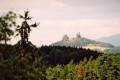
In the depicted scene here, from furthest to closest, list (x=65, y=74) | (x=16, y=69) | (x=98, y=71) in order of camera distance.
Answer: (x=65, y=74) → (x=98, y=71) → (x=16, y=69)

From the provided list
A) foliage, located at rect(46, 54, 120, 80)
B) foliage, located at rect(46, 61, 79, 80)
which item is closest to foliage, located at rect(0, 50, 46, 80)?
foliage, located at rect(46, 54, 120, 80)

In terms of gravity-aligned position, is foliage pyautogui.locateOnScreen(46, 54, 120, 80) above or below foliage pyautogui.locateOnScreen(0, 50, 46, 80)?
below

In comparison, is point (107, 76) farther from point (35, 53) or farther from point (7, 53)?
point (7, 53)

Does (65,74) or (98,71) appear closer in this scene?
(98,71)

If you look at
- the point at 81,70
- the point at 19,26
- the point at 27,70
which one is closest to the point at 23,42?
the point at 19,26

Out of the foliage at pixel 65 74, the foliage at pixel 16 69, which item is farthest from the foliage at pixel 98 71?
the foliage at pixel 16 69

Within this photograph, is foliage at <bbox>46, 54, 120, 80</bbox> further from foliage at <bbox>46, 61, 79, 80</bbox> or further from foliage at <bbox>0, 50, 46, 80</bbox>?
foliage at <bbox>0, 50, 46, 80</bbox>

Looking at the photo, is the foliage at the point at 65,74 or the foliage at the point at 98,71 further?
the foliage at the point at 65,74

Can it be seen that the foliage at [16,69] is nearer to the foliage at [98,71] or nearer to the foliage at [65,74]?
the foliage at [98,71]

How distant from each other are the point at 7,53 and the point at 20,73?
19.3 feet

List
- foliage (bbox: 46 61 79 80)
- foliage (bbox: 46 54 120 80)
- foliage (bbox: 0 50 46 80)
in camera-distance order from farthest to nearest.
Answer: foliage (bbox: 46 61 79 80) < foliage (bbox: 46 54 120 80) < foliage (bbox: 0 50 46 80)

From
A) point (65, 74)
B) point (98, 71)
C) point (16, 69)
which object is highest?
point (16, 69)

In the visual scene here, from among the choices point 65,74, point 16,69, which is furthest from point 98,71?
point 16,69

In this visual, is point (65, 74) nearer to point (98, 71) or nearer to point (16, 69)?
point (98, 71)
